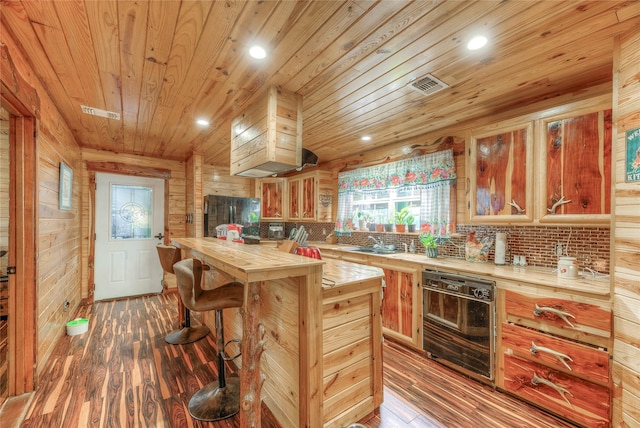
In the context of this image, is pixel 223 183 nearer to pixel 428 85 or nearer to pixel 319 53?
pixel 319 53

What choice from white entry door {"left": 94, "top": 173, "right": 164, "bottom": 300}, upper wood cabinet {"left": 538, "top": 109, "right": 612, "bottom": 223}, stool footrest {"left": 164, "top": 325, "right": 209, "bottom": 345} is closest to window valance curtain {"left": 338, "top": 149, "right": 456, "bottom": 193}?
upper wood cabinet {"left": 538, "top": 109, "right": 612, "bottom": 223}

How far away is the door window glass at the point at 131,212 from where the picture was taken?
4254mm

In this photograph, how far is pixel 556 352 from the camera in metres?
1.74

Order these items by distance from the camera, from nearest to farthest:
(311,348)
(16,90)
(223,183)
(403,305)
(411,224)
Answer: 1. (311,348)
2. (16,90)
3. (403,305)
4. (411,224)
5. (223,183)

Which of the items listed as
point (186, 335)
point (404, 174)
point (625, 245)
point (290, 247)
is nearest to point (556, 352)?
point (625, 245)

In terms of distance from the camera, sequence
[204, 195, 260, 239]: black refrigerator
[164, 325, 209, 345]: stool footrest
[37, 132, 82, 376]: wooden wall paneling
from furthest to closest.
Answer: [204, 195, 260, 239]: black refrigerator < [164, 325, 209, 345]: stool footrest < [37, 132, 82, 376]: wooden wall paneling

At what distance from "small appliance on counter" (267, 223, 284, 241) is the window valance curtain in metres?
1.61

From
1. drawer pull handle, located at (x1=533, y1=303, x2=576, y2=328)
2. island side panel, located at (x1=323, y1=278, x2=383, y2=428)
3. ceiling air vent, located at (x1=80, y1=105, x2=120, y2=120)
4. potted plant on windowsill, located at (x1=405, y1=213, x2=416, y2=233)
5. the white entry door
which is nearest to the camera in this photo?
island side panel, located at (x1=323, y1=278, x2=383, y2=428)

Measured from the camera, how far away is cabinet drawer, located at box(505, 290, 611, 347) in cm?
160

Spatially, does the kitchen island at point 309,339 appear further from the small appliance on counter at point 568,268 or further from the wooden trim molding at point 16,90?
the wooden trim molding at point 16,90

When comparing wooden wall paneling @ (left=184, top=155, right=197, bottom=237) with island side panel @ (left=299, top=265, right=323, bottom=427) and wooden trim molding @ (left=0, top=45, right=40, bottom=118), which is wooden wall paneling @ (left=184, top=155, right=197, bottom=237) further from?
island side panel @ (left=299, top=265, right=323, bottom=427)

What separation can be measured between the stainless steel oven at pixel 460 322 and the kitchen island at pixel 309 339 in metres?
0.86

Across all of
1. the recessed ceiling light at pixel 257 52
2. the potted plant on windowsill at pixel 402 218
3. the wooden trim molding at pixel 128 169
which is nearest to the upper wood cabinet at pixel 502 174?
the potted plant on windowsill at pixel 402 218

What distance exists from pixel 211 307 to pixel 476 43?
230 centimetres
